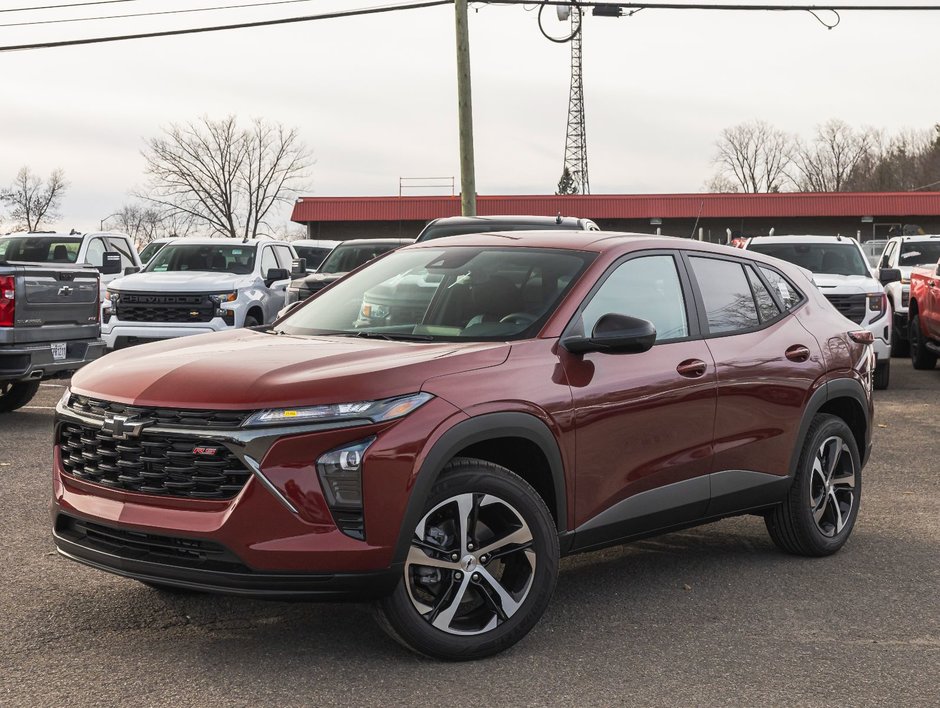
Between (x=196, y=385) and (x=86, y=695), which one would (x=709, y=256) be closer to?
(x=196, y=385)

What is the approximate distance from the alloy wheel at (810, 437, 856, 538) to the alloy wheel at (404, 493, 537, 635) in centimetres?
234

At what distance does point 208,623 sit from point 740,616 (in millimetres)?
2320

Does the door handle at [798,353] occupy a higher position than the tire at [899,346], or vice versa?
the door handle at [798,353]

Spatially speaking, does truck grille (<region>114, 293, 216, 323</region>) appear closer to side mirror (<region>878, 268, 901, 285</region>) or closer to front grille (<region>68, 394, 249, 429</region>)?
side mirror (<region>878, 268, 901, 285</region>)

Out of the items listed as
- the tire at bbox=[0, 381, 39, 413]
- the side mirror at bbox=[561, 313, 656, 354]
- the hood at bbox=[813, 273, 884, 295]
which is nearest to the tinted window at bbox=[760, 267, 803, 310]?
the side mirror at bbox=[561, 313, 656, 354]

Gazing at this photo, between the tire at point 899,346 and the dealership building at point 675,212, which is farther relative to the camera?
the dealership building at point 675,212

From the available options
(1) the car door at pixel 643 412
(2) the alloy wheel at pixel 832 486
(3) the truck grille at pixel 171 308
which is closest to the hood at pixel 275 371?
(1) the car door at pixel 643 412

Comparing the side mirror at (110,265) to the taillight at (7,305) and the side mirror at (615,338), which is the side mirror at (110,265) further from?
the side mirror at (615,338)

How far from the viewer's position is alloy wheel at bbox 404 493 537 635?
4.44 m

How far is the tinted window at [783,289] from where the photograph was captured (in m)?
6.42

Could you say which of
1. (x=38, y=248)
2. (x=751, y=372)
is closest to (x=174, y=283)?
(x=38, y=248)

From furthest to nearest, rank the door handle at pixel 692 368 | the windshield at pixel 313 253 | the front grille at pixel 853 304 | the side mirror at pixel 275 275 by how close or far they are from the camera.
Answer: the windshield at pixel 313 253
the side mirror at pixel 275 275
the front grille at pixel 853 304
the door handle at pixel 692 368

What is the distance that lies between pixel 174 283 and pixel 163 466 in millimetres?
11852

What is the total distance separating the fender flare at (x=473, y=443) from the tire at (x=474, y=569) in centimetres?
9
